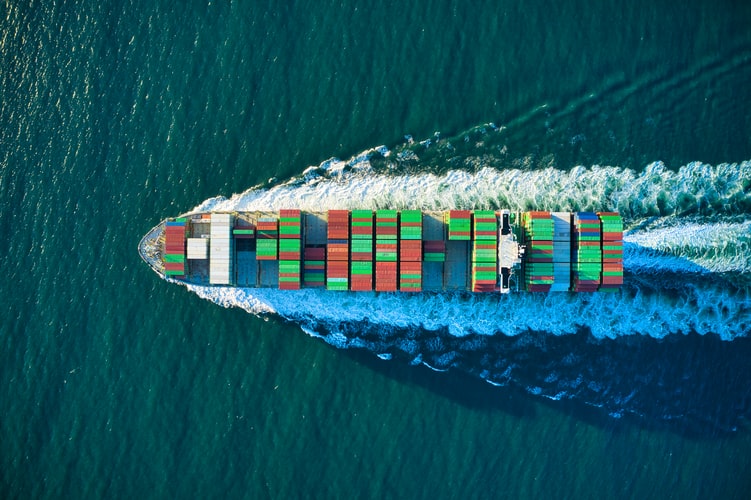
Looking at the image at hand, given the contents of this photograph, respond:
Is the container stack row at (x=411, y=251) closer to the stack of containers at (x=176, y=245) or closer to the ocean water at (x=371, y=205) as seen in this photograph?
the ocean water at (x=371, y=205)

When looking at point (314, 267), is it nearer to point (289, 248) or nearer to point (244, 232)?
point (289, 248)

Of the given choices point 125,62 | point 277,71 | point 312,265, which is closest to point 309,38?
point 277,71

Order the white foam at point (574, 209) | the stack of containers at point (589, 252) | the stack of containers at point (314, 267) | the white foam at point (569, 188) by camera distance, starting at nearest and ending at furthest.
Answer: the stack of containers at point (589, 252) < the stack of containers at point (314, 267) < the white foam at point (574, 209) < the white foam at point (569, 188)

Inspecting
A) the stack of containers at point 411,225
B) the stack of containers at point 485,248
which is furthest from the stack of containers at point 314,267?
the stack of containers at point 485,248

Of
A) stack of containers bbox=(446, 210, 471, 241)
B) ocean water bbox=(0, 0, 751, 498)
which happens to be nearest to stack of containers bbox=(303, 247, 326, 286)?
ocean water bbox=(0, 0, 751, 498)

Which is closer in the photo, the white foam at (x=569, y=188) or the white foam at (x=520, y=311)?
the white foam at (x=520, y=311)

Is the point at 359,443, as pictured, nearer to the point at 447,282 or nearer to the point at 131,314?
the point at 447,282
